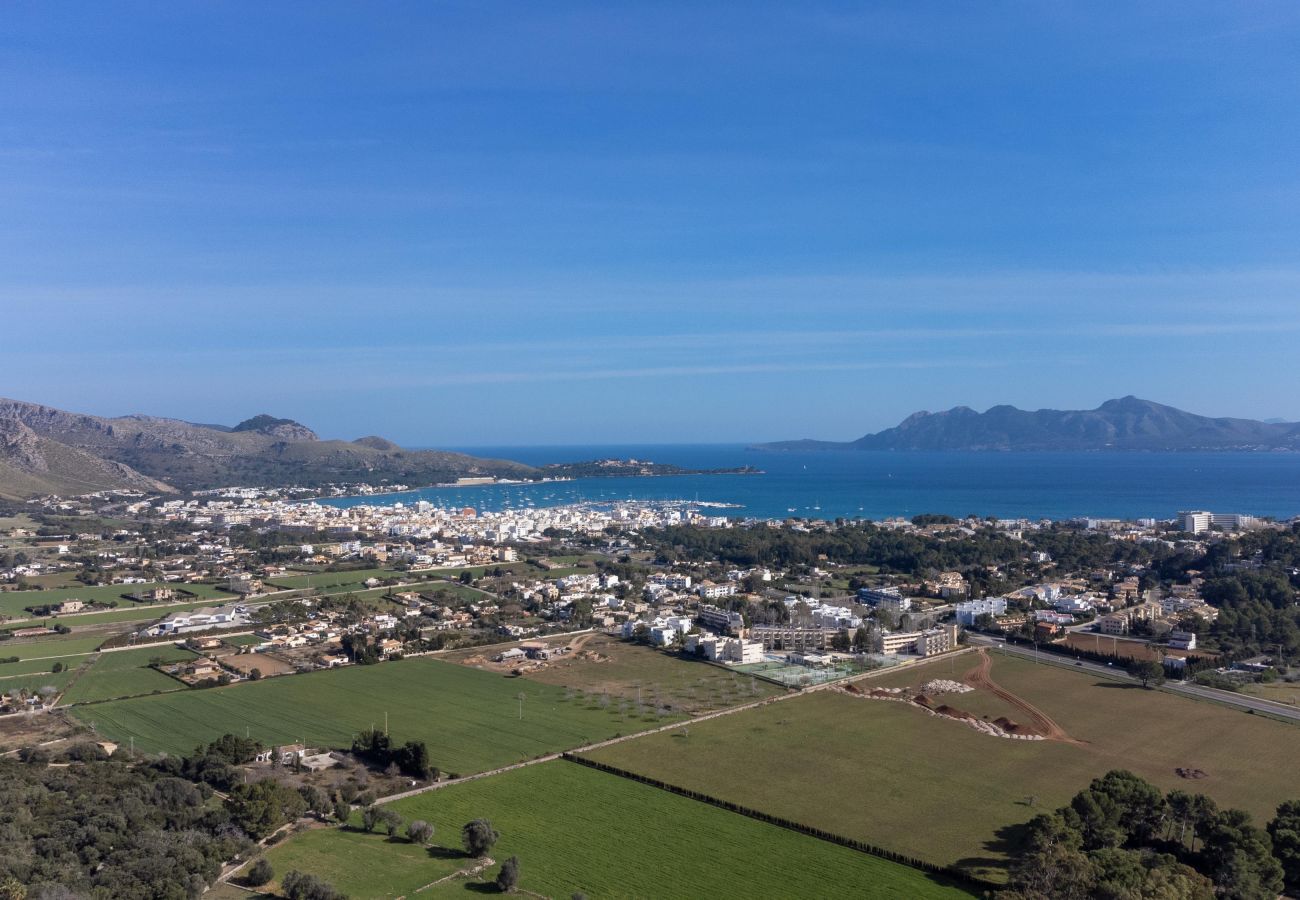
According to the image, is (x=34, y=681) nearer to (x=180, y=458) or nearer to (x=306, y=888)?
(x=306, y=888)

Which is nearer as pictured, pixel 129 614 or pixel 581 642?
pixel 581 642

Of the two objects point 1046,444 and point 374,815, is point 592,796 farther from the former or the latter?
point 1046,444

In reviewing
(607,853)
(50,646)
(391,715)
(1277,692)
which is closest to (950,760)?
(607,853)

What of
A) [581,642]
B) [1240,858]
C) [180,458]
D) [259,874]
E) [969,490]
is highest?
[180,458]

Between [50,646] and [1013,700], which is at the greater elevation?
[50,646]

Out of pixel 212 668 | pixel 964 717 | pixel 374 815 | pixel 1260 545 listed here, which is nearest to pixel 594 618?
pixel 212 668

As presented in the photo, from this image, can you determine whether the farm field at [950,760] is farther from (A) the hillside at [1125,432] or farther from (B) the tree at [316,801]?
(A) the hillside at [1125,432]
